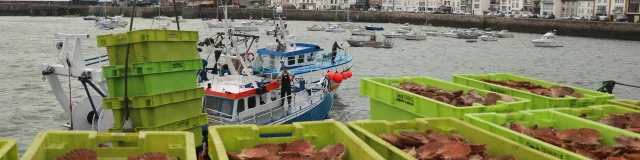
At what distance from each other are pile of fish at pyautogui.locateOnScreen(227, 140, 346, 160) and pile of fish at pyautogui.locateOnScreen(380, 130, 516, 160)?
0.71 metres

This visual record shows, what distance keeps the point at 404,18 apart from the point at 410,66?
70302mm

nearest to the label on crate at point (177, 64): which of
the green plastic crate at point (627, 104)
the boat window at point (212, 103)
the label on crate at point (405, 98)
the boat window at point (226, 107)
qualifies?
the label on crate at point (405, 98)

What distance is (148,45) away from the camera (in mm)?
9531

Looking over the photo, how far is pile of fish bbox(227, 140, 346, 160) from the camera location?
5.90 m

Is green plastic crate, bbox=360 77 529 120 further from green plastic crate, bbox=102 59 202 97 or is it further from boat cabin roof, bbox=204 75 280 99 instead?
boat cabin roof, bbox=204 75 280 99

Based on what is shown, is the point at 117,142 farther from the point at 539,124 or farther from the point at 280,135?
the point at 539,124

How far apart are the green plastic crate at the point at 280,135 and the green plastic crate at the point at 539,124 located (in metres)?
2.16

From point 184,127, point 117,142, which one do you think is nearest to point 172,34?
point 184,127

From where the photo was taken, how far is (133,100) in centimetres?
939

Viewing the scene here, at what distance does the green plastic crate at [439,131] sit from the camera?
5.98m

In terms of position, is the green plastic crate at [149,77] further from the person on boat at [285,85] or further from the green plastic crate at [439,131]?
the person on boat at [285,85]

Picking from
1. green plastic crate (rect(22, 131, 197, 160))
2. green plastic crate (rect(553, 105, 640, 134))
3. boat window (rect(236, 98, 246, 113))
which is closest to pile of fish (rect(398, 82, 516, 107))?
green plastic crate (rect(553, 105, 640, 134))

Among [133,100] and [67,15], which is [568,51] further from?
[67,15]

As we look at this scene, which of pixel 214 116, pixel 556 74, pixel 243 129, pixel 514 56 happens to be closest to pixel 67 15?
pixel 514 56
